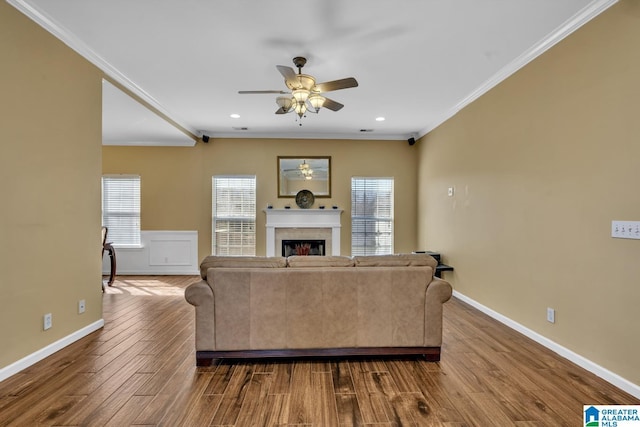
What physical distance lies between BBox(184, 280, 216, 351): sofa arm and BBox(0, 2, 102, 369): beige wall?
4.14ft

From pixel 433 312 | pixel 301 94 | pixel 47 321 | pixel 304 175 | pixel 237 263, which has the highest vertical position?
pixel 301 94

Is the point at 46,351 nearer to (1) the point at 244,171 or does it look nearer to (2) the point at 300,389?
(2) the point at 300,389

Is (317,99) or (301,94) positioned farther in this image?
(317,99)

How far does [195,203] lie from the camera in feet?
20.1

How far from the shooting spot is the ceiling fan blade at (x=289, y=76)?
2.61m

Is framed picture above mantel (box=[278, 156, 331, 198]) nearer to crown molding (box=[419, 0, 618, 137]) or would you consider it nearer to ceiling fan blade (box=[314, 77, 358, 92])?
crown molding (box=[419, 0, 618, 137])

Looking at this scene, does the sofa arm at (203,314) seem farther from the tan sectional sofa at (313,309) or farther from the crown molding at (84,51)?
the crown molding at (84,51)

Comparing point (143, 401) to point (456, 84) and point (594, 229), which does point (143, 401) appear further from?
point (456, 84)

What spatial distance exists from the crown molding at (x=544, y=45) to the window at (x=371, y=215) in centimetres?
234

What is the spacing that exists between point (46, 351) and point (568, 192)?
454 cm

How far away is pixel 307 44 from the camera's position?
2908 millimetres

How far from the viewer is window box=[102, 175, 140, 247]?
613cm

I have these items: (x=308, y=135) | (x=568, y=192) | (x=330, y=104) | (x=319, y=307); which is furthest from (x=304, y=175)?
(x=568, y=192)

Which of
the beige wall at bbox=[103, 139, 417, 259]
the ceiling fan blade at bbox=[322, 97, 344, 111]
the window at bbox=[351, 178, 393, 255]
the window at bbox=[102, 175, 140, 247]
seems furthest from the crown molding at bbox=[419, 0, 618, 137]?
the window at bbox=[102, 175, 140, 247]
